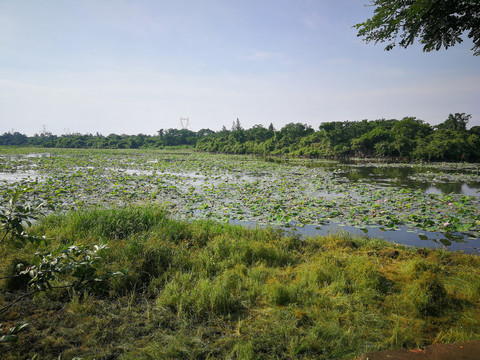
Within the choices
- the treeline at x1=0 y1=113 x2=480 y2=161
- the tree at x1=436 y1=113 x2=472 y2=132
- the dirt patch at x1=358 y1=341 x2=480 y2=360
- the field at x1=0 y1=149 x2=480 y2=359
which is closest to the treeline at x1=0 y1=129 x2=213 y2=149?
the treeline at x1=0 y1=113 x2=480 y2=161

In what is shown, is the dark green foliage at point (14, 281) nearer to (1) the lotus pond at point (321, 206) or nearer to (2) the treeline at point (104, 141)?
(1) the lotus pond at point (321, 206)

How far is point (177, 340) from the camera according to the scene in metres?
2.27

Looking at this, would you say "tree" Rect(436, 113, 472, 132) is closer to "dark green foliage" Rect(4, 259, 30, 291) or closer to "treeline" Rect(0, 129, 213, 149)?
"dark green foliage" Rect(4, 259, 30, 291)

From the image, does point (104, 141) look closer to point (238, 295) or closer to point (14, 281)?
point (14, 281)

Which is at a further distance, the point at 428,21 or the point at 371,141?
the point at 371,141

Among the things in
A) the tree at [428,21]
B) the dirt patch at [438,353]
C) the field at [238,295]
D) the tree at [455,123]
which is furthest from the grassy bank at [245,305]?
the tree at [455,123]

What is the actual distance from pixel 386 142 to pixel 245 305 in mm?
34624

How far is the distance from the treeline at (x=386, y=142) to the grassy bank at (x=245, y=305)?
29940mm

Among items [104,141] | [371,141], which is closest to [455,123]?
[371,141]

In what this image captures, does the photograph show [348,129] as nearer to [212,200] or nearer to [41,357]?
[212,200]

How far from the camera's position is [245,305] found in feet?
9.37

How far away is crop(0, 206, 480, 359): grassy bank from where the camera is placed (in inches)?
87.0

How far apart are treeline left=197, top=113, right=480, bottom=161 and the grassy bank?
2994 centimetres

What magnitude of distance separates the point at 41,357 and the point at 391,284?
12.9ft
